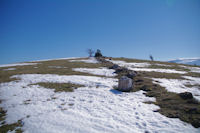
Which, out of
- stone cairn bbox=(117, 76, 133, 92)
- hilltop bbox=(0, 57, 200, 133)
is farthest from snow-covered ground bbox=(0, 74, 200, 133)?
stone cairn bbox=(117, 76, 133, 92)

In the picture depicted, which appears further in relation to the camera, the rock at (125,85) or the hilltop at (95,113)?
the rock at (125,85)

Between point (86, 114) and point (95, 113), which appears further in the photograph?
point (95, 113)

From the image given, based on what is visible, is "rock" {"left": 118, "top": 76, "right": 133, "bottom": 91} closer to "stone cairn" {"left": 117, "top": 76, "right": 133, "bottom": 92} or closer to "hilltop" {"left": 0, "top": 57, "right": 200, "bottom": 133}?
"stone cairn" {"left": 117, "top": 76, "right": 133, "bottom": 92}

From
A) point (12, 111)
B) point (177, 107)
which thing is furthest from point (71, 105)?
point (177, 107)

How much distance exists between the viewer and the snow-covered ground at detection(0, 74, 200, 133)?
Result: 4.64m

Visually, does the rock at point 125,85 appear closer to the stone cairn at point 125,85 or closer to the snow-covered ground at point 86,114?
the stone cairn at point 125,85

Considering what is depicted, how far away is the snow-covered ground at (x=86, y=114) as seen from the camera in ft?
15.2

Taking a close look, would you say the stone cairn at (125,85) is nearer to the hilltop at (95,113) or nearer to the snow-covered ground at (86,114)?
the snow-covered ground at (86,114)

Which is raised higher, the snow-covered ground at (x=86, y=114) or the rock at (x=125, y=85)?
the rock at (x=125, y=85)

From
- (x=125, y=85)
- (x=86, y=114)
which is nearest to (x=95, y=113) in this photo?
(x=86, y=114)

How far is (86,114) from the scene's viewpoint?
5773 millimetres

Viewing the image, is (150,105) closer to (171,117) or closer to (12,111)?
(171,117)

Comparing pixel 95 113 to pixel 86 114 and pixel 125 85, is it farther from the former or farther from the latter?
pixel 125 85

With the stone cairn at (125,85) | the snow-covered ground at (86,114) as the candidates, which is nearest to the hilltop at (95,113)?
the snow-covered ground at (86,114)
